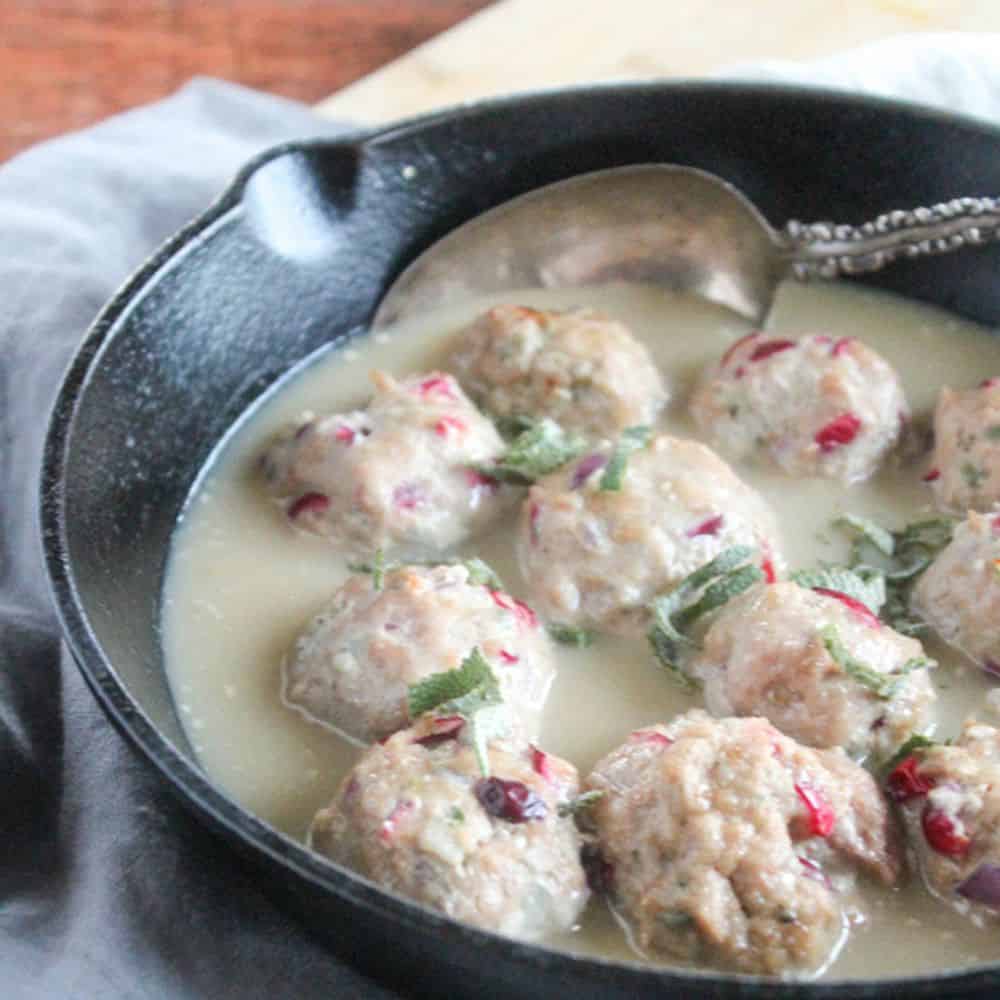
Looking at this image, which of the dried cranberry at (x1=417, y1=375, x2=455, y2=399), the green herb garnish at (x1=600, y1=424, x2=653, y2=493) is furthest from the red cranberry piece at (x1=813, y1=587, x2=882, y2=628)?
the dried cranberry at (x1=417, y1=375, x2=455, y2=399)

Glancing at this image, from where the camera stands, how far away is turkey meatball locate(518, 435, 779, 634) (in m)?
2.41

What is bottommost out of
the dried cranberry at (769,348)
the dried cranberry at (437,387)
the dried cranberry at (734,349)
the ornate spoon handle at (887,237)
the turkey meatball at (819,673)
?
the turkey meatball at (819,673)

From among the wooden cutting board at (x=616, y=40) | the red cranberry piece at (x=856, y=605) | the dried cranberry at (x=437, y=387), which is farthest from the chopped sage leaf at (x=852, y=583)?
the wooden cutting board at (x=616, y=40)

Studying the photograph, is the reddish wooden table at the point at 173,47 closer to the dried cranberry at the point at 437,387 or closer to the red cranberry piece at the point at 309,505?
the dried cranberry at the point at 437,387

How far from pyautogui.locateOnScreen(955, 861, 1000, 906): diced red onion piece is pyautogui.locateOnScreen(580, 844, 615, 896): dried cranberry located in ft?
1.38

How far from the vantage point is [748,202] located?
3.05 metres

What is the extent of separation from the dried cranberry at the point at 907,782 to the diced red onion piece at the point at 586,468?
0.64 meters

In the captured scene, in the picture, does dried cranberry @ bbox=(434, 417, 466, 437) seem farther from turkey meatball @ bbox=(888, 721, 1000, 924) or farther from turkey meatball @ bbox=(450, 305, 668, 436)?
turkey meatball @ bbox=(888, 721, 1000, 924)

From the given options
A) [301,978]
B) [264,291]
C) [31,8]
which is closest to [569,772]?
[301,978]

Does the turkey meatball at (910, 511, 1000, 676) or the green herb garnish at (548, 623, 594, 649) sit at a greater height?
the turkey meatball at (910, 511, 1000, 676)

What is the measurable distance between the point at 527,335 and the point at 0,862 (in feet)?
3.81

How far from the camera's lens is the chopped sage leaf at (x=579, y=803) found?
206 centimetres

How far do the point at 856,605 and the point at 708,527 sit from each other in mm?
251

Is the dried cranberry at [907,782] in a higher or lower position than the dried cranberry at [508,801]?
higher
